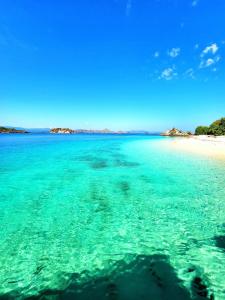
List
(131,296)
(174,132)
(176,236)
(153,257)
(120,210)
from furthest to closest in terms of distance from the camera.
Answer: (174,132), (120,210), (176,236), (153,257), (131,296)

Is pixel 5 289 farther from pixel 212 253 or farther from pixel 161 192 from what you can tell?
pixel 161 192

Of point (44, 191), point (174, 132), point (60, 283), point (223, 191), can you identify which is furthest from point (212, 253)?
point (174, 132)

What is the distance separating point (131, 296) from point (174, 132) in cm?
18079

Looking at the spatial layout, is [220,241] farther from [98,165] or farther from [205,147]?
[205,147]

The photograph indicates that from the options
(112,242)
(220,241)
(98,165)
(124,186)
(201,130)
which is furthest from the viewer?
(201,130)

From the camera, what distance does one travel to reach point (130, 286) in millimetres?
4781

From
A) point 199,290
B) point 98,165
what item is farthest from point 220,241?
point 98,165

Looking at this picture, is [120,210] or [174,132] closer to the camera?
[120,210]

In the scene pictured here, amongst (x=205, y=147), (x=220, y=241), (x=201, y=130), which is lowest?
(x=220, y=241)

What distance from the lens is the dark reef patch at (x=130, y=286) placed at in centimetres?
448

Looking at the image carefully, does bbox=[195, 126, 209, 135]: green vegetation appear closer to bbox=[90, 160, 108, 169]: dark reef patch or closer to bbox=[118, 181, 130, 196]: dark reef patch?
bbox=[90, 160, 108, 169]: dark reef patch

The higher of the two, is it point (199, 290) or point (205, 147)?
point (205, 147)

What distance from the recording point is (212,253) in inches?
235

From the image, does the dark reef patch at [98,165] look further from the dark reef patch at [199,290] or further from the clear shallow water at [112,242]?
the dark reef patch at [199,290]
